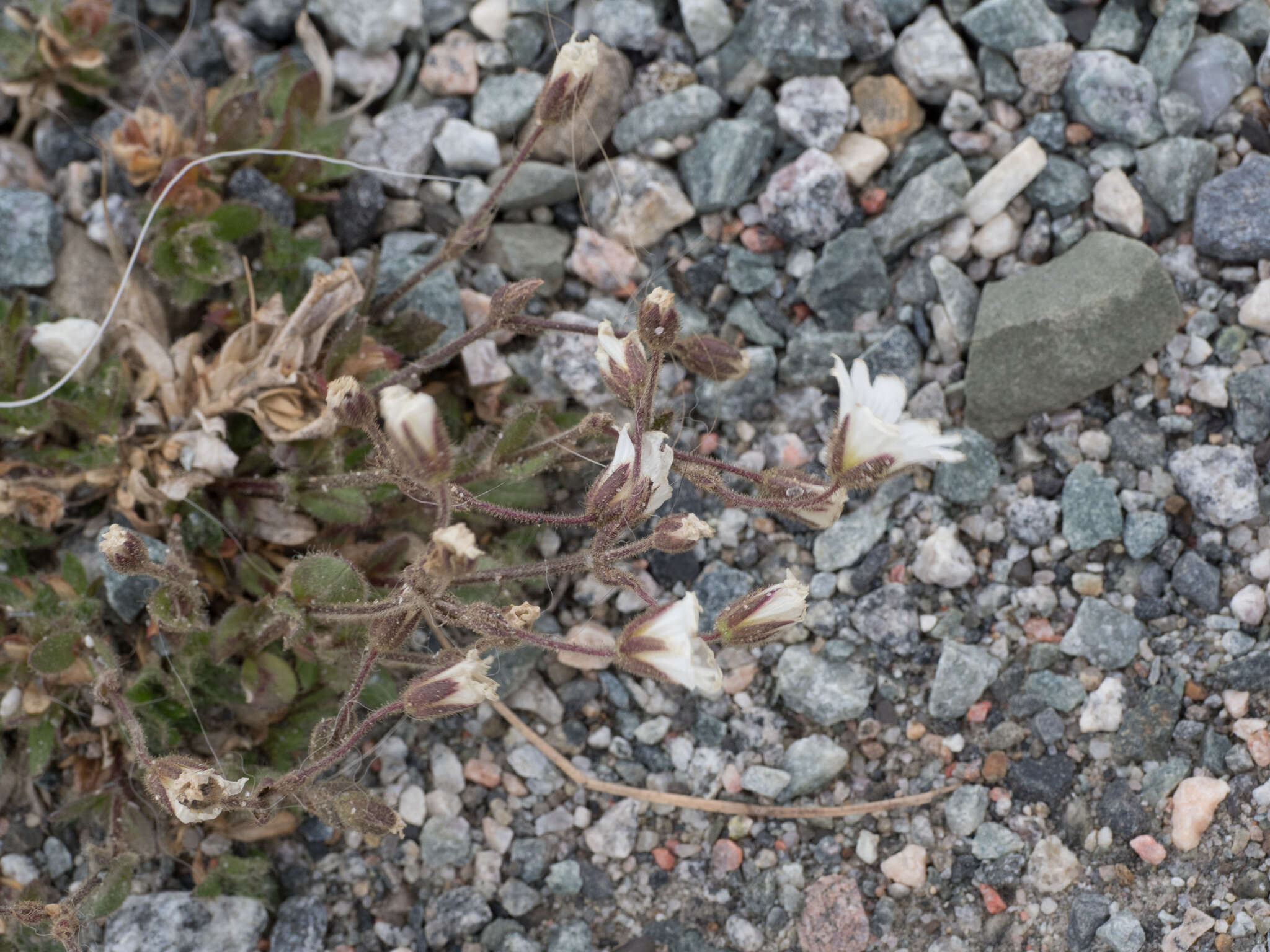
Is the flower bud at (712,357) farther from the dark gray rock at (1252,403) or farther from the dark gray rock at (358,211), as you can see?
the dark gray rock at (1252,403)

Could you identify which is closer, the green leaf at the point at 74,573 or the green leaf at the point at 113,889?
the green leaf at the point at 113,889

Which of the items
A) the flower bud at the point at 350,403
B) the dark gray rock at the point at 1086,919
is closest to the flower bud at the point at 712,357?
the flower bud at the point at 350,403

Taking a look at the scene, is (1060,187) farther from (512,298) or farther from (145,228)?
(145,228)

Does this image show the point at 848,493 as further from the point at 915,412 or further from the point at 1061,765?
the point at 1061,765

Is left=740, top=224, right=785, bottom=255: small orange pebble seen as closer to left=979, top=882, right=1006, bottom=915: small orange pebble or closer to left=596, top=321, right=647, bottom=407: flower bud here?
left=596, top=321, right=647, bottom=407: flower bud

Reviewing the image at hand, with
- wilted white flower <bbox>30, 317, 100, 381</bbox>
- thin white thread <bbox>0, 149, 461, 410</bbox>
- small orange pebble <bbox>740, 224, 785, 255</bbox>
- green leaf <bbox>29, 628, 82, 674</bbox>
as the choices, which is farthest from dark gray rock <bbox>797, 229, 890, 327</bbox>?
green leaf <bbox>29, 628, 82, 674</bbox>

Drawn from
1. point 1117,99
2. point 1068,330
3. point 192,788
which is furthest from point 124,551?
point 1117,99

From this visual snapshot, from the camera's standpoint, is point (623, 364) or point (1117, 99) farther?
Answer: point (1117, 99)
